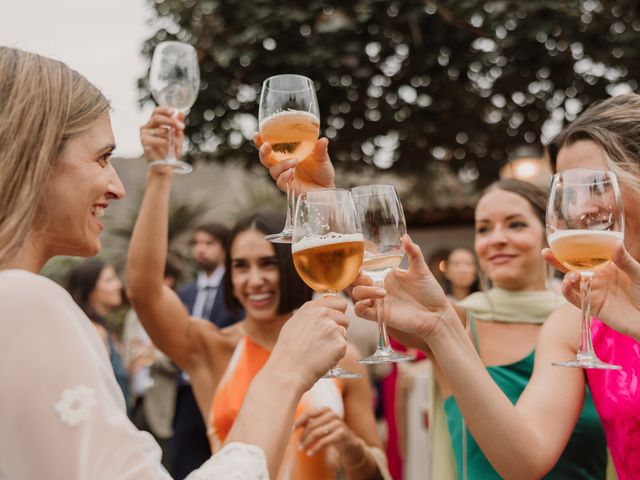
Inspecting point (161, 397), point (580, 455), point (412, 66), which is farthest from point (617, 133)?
point (412, 66)

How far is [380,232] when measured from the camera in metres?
1.96

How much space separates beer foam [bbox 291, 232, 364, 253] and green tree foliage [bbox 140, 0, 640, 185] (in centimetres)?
657

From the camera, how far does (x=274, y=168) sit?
7.04ft

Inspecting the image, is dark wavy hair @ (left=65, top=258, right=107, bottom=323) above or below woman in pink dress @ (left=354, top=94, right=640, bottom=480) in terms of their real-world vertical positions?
below

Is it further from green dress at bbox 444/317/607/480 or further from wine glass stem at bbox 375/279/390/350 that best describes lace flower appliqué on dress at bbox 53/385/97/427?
green dress at bbox 444/317/607/480

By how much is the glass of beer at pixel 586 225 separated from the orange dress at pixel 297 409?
135 centimetres

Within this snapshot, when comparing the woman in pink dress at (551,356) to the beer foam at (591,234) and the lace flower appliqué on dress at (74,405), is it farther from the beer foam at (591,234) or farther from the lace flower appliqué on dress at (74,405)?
the lace flower appliqué on dress at (74,405)

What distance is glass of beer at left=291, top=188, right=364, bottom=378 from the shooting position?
1754 millimetres

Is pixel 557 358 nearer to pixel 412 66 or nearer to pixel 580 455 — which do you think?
pixel 580 455

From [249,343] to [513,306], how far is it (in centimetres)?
123

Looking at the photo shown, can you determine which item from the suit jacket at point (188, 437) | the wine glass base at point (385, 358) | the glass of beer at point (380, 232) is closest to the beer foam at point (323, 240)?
the glass of beer at point (380, 232)

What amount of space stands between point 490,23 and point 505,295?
210 inches

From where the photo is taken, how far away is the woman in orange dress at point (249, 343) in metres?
2.81

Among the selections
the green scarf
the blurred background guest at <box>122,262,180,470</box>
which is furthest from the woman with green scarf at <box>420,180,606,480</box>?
the blurred background guest at <box>122,262,180,470</box>
